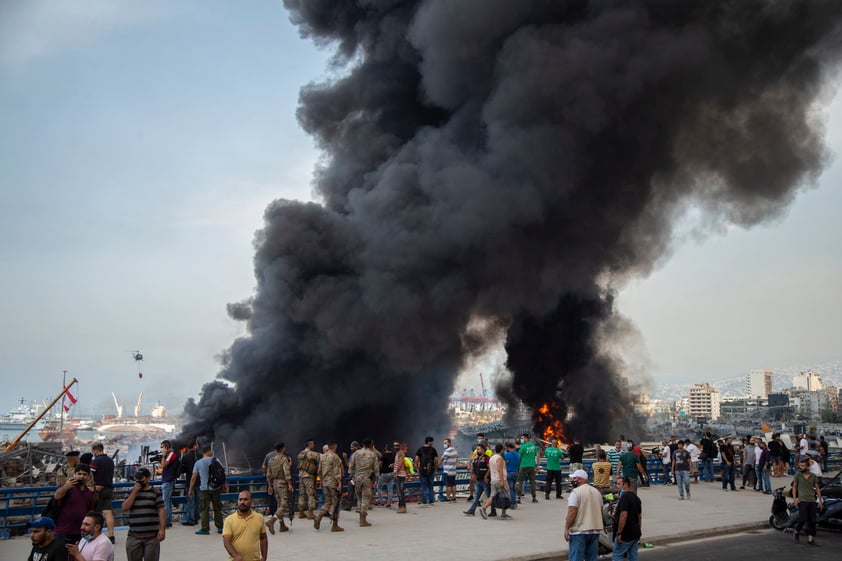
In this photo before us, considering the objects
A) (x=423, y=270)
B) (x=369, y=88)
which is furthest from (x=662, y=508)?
(x=369, y=88)

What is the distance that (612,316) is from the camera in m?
39.3

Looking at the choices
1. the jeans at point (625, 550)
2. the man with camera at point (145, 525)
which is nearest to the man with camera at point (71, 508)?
the man with camera at point (145, 525)

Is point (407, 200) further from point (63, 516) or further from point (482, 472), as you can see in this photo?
point (63, 516)

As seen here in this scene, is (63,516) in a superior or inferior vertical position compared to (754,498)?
superior

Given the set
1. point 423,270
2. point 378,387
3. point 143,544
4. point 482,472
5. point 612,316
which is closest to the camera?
point 143,544

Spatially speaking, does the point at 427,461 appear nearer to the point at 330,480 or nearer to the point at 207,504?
the point at 330,480

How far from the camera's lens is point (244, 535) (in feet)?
21.1

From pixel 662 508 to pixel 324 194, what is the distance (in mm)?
26343

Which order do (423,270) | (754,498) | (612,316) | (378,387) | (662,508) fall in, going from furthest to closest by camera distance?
(612,316)
(378,387)
(423,270)
(754,498)
(662,508)

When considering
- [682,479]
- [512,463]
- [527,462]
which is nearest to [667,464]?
[682,479]

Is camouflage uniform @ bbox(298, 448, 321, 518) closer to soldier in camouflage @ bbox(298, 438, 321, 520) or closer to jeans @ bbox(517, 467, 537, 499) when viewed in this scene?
soldier in camouflage @ bbox(298, 438, 321, 520)

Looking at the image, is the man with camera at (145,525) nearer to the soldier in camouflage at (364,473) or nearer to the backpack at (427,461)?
the soldier in camouflage at (364,473)

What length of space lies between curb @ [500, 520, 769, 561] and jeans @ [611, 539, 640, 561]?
1.98 meters

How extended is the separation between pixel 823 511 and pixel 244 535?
10069mm
